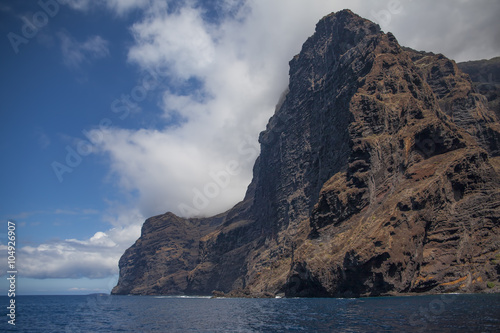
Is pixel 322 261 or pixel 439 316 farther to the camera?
pixel 322 261

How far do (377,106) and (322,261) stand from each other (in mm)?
53467

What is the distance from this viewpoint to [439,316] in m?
33.9

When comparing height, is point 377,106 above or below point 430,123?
above

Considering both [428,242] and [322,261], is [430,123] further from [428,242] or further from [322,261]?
[322,261]

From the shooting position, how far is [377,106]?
358 feet

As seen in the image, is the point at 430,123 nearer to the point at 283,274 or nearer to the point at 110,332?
the point at 283,274

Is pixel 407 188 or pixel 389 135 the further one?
pixel 389 135

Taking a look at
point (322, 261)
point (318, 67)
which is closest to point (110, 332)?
point (322, 261)

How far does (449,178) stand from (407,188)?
10877mm

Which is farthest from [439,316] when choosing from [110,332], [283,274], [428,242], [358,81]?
[358,81]

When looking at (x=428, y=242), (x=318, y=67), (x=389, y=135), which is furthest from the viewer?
(x=318, y=67)

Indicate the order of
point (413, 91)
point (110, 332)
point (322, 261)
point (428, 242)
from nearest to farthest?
point (110, 332) → point (428, 242) → point (322, 261) → point (413, 91)

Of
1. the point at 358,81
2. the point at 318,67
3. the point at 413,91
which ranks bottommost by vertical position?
the point at 413,91

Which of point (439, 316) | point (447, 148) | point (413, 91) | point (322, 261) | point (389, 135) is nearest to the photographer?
point (439, 316)
